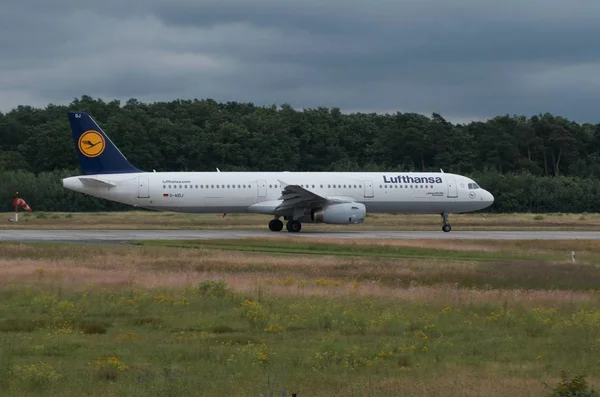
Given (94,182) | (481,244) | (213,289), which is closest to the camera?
(213,289)

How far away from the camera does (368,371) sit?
44.6 feet

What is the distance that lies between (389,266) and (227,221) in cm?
3413

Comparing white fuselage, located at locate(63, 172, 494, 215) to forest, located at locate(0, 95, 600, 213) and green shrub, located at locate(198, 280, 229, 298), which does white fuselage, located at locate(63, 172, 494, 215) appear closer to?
green shrub, located at locate(198, 280, 229, 298)

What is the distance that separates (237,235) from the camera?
44750 millimetres

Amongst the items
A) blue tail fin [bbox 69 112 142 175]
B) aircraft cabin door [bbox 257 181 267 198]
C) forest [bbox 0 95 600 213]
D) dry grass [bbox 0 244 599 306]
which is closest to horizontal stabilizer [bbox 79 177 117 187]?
blue tail fin [bbox 69 112 142 175]

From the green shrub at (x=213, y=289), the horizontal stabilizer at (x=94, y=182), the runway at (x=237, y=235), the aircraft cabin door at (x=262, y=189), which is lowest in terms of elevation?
the green shrub at (x=213, y=289)

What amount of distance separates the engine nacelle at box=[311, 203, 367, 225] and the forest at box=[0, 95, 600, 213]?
4067 centimetres

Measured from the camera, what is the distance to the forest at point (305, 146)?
9088 centimetres

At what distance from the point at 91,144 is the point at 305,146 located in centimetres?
6000

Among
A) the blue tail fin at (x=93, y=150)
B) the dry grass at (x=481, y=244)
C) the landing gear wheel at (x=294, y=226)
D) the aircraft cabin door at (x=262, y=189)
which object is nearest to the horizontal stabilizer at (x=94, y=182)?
the blue tail fin at (x=93, y=150)

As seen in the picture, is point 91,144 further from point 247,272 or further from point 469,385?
point 469,385

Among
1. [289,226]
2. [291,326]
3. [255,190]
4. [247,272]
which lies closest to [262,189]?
[255,190]

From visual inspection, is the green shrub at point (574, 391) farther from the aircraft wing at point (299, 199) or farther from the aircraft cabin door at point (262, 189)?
the aircraft cabin door at point (262, 189)

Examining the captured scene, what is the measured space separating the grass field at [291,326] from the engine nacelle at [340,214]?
51.9 feet
